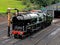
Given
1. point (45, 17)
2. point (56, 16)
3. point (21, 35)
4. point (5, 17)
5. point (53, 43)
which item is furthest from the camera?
point (56, 16)

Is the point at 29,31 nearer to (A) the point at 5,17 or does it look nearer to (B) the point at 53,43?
(B) the point at 53,43

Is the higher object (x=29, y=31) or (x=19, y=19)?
(x=19, y=19)

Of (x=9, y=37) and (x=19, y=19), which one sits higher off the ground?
(x=19, y=19)

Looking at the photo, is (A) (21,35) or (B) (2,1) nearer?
(A) (21,35)

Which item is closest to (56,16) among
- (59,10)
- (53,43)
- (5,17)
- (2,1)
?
(59,10)

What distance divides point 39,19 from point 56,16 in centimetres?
2691

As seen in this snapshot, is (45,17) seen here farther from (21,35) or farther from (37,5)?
(37,5)

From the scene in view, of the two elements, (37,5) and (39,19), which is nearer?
(39,19)

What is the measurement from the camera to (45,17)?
3234 centimetres

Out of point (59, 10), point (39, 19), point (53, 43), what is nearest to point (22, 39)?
point (53, 43)

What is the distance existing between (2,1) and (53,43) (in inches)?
1936

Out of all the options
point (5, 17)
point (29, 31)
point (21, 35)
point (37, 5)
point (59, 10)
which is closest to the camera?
point (21, 35)

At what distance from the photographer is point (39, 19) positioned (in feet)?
95.7

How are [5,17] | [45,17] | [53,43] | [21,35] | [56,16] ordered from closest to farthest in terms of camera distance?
1. [53,43]
2. [21,35]
3. [45,17]
4. [5,17]
5. [56,16]
